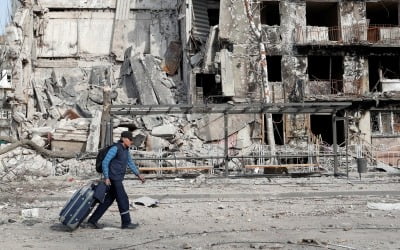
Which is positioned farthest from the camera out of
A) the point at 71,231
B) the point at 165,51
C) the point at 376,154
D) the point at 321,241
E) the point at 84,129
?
the point at 165,51

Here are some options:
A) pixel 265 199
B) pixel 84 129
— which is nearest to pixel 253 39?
pixel 84 129

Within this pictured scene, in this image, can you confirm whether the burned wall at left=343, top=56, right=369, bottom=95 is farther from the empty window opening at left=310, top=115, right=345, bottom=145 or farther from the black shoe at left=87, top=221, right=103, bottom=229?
the black shoe at left=87, top=221, right=103, bottom=229

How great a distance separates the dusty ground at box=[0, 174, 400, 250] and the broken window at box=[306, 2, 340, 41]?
53.9 ft

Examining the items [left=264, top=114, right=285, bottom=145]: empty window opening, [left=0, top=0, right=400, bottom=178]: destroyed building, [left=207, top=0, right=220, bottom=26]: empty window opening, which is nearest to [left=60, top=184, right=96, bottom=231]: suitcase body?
[left=0, top=0, right=400, bottom=178]: destroyed building

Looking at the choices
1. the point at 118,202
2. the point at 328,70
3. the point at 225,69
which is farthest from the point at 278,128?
the point at 118,202

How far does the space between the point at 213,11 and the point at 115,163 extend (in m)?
26.2

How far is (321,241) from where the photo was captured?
6.74m

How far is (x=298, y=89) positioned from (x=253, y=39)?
12.7ft

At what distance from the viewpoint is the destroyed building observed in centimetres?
2777

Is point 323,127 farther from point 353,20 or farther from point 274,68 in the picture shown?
point 353,20

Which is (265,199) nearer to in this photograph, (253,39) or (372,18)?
(253,39)

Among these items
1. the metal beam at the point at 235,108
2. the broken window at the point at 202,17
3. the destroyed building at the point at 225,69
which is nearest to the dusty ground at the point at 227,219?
the metal beam at the point at 235,108

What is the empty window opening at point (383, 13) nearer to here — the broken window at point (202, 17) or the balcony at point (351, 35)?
the balcony at point (351, 35)

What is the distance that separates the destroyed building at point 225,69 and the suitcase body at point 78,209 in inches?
680
